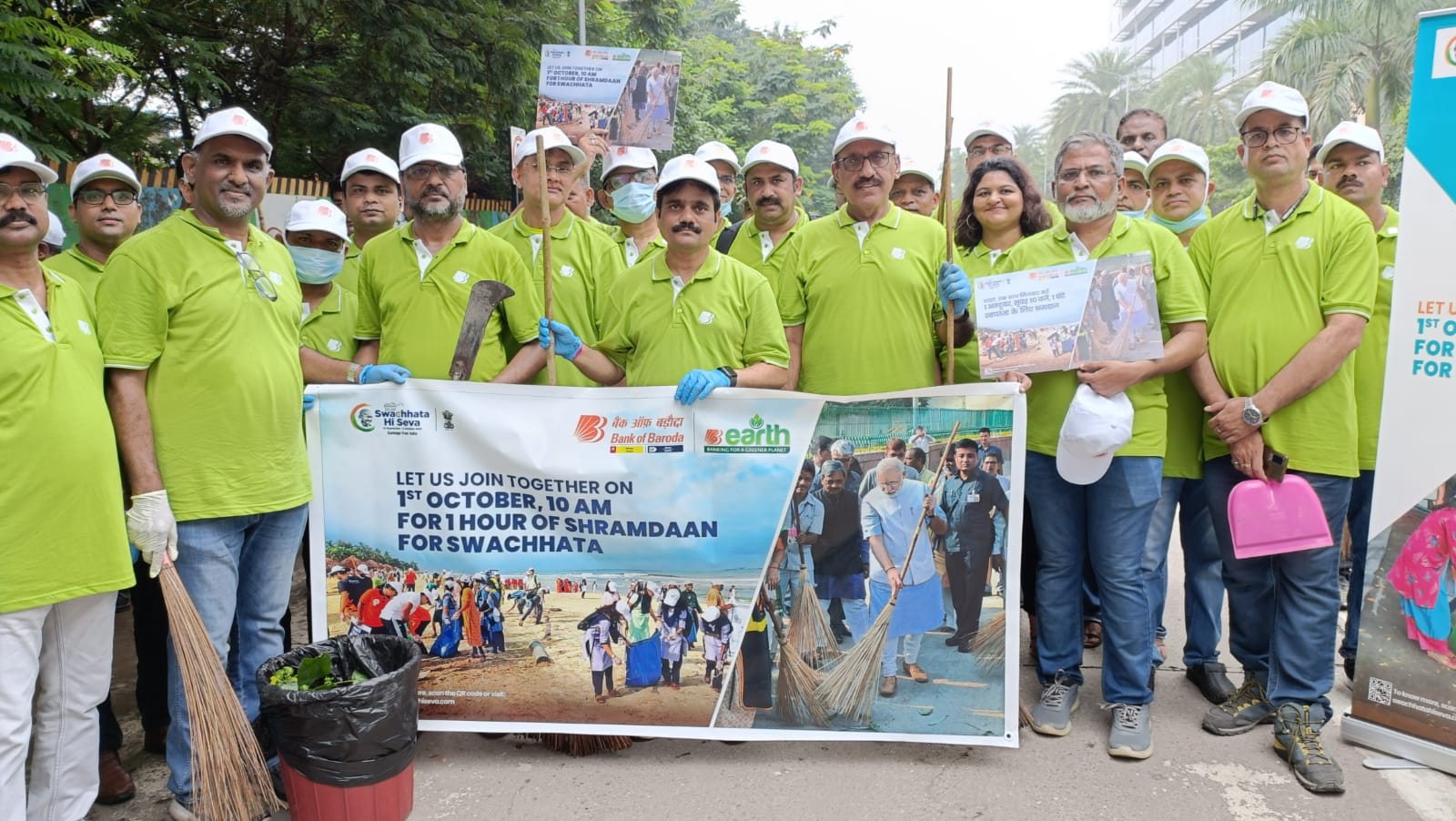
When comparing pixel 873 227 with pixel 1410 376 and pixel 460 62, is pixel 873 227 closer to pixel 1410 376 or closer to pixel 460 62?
pixel 1410 376

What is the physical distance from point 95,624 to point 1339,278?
15.3 feet

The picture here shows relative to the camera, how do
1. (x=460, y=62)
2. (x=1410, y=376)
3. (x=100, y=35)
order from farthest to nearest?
(x=460, y=62) < (x=100, y=35) < (x=1410, y=376)

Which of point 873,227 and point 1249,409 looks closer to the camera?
point 1249,409

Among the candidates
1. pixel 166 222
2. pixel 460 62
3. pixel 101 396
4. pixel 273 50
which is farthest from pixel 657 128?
pixel 273 50

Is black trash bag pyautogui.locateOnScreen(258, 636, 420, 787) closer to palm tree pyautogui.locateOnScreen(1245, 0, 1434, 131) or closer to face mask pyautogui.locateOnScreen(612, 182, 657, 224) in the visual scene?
face mask pyautogui.locateOnScreen(612, 182, 657, 224)

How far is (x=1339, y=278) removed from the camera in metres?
3.74

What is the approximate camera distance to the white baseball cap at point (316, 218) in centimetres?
479

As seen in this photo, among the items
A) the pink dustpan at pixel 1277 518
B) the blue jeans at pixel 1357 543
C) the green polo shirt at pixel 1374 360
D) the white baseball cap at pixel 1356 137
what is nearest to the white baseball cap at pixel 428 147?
the pink dustpan at pixel 1277 518

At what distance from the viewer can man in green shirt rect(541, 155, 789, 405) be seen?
3.97 m

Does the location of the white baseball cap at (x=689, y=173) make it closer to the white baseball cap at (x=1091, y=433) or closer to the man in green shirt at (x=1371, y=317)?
the white baseball cap at (x=1091, y=433)

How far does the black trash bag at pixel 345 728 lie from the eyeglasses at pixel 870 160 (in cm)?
282

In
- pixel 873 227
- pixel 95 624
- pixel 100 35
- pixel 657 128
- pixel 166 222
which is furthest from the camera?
pixel 100 35

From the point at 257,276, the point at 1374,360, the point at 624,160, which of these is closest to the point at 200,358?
the point at 257,276

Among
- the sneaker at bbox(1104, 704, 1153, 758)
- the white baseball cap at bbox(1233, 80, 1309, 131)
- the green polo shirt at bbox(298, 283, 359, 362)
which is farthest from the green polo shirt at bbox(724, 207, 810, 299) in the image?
the sneaker at bbox(1104, 704, 1153, 758)
